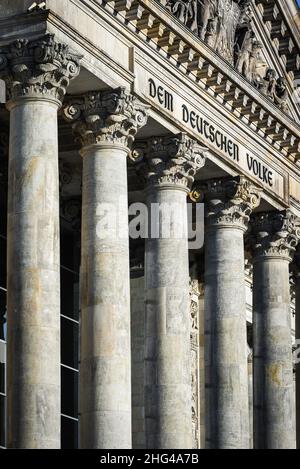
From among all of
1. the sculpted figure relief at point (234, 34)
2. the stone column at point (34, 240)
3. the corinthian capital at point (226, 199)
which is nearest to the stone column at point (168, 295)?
the corinthian capital at point (226, 199)

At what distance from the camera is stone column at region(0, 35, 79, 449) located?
46.5 metres

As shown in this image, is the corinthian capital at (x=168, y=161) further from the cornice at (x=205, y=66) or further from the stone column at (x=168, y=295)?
the cornice at (x=205, y=66)

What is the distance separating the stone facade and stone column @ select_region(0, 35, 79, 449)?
5 centimetres

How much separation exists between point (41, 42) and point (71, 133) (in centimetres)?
710

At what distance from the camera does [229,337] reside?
60.2 m

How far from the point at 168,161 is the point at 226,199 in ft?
16.7

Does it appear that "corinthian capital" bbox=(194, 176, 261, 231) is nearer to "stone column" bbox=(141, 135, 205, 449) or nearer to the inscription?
the inscription

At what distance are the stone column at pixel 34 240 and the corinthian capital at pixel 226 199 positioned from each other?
12.5 meters

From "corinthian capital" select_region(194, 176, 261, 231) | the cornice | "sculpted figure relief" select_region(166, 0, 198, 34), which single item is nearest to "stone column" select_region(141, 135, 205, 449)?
the cornice

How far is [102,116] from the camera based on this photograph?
2055 inches

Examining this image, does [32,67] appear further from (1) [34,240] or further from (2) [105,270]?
(2) [105,270]

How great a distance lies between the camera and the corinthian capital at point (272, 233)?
65000mm

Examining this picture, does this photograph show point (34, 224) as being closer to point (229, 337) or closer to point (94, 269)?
point (94, 269)
